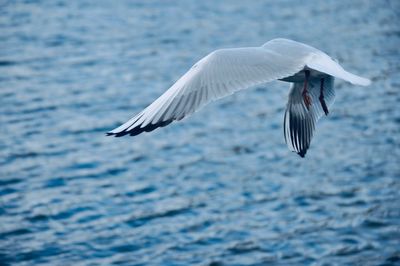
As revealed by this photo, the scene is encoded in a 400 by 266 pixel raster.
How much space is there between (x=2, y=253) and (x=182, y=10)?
912 cm

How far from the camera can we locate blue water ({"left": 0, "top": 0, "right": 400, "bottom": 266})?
913 centimetres

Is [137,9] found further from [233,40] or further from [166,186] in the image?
[166,186]

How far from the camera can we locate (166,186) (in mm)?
10297

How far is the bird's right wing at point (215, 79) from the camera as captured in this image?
6137mm

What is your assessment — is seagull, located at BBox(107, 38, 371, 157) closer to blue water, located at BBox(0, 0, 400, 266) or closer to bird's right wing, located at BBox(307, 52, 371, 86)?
bird's right wing, located at BBox(307, 52, 371, 86)

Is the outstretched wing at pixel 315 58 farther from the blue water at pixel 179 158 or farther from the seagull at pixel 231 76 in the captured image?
the blue water at pixel 179 158

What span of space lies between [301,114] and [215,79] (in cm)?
153

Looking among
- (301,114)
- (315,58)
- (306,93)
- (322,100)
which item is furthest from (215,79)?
(301,114)

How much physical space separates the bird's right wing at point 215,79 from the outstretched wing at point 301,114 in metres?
0.96

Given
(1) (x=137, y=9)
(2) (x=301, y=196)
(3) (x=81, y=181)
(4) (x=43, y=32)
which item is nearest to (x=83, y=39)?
(4) (x=43, y=32)

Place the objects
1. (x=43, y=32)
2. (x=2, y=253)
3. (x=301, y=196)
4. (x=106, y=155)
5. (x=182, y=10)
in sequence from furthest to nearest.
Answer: (x=182, y=10) → (x=43, y=32) → (x=106, y=155) → (x=301, y=196) → (x=2, y=253)

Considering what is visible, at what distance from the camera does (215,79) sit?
648 cm

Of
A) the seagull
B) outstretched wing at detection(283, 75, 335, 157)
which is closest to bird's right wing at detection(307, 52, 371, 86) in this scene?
the seagull

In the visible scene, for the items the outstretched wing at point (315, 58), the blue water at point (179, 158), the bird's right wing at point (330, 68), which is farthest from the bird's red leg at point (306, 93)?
the blue water at point (179, 158)
